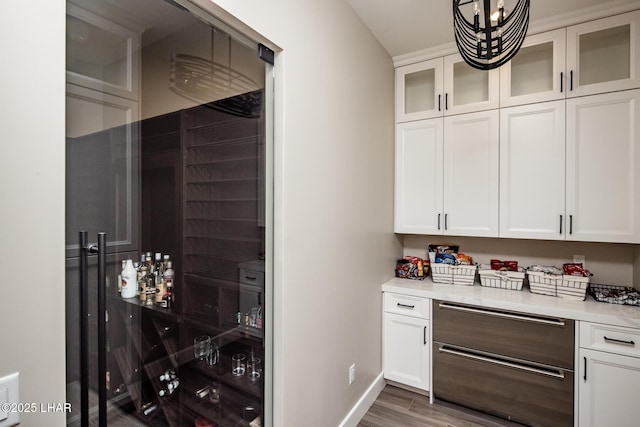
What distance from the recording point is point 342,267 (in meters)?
1.95

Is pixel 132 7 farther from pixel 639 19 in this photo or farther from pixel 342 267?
pixel 639 19

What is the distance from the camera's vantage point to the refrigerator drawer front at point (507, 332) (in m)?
1.93

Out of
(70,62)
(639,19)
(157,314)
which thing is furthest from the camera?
(639,19)

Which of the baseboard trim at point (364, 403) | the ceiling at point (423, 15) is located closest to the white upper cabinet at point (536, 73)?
the ceiling at point (423, 15)

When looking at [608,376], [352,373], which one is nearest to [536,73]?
[608,376]

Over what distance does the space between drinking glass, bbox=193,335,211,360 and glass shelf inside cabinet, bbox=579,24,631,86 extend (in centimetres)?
276

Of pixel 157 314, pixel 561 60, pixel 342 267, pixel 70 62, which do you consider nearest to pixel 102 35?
pixel 70 62

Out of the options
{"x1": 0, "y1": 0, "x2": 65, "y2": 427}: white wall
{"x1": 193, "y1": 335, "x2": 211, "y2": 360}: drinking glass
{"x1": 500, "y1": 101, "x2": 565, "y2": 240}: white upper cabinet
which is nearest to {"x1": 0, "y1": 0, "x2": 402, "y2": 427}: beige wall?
{"x1": 0, "y1": 0, "x2": 65, "y2": 427}: white wall

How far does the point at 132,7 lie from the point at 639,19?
2824 millimetres

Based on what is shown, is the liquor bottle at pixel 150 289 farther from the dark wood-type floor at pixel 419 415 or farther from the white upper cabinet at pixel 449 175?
the white upper cabinet at pixel 449 175

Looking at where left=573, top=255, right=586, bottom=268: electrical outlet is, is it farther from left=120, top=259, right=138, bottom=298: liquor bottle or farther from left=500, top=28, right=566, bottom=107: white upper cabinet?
left=120, top=259, right=138, bottom=298: liquor bottle

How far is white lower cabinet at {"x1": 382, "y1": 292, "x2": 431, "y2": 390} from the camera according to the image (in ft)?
7.70

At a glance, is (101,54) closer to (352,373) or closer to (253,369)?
(253,369)

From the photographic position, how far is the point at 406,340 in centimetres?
243
